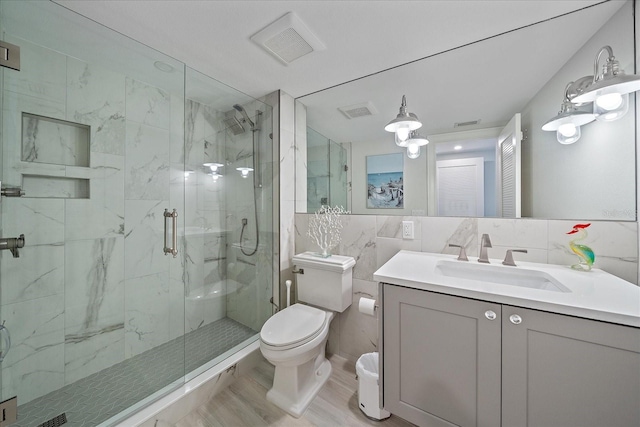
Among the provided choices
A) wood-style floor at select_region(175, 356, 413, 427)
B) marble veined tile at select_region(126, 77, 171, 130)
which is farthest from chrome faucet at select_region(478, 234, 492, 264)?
marble veined tile at select_region(126, 77, 171, 130)

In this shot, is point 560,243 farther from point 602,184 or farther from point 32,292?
point 32,292

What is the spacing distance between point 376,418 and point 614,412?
3.30 ft

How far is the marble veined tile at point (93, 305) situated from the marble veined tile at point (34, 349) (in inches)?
1.6

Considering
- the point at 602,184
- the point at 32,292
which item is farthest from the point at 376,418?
the point at 32,292

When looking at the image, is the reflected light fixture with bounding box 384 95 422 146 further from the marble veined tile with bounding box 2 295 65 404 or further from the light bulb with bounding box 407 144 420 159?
the marble veined tile with bounding box 2 295 65 404

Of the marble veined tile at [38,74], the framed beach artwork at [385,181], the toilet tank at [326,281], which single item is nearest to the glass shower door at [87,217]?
the marble veined tile at [38,74]

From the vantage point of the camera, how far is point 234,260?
6.73 ft

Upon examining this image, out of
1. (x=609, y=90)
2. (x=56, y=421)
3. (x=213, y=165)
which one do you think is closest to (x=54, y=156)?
(x=213, y=165)

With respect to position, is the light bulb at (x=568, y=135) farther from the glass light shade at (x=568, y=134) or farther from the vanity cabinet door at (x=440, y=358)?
the vanity cabinet door at (x=440, y=358)

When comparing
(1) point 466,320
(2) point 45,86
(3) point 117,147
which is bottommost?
(1) point 466,320

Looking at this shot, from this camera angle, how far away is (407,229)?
1.59m

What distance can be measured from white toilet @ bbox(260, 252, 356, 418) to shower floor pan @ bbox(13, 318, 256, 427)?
59cm

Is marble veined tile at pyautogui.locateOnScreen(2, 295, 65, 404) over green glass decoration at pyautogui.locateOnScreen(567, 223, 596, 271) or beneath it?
beneath

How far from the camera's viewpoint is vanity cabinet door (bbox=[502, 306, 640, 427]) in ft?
2.37
